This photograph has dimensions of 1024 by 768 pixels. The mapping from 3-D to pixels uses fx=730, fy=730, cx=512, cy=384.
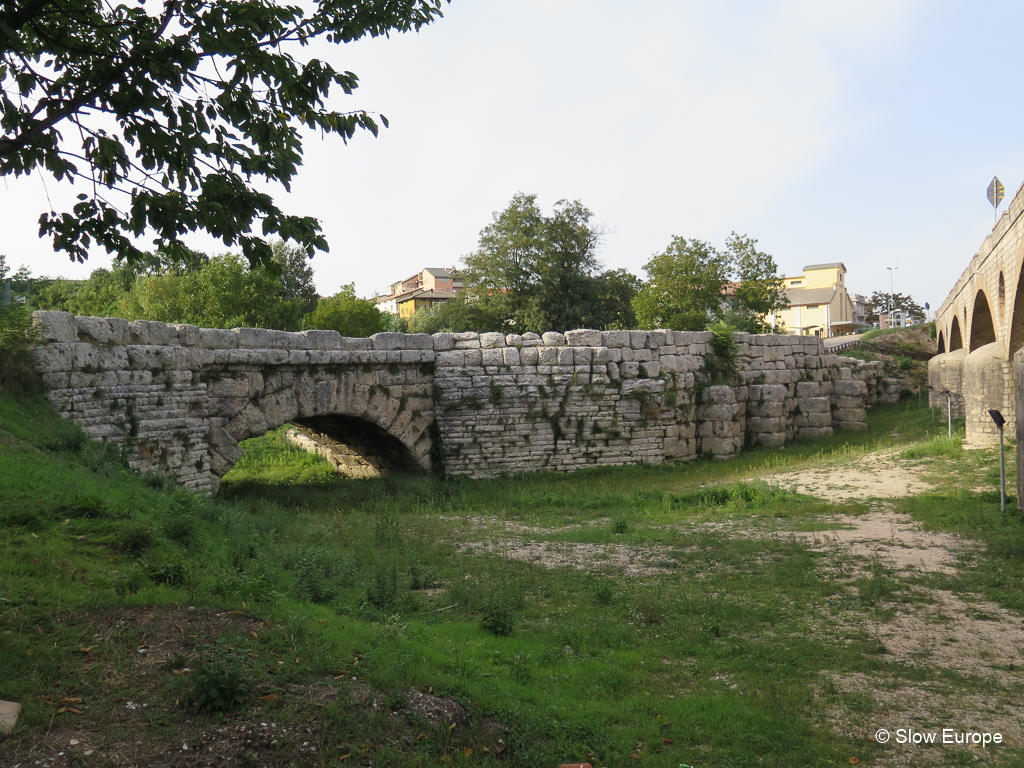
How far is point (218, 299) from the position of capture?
32.6 meters

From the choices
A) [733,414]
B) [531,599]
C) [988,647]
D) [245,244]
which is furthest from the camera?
[733,414]

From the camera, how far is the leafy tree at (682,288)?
3428 cm

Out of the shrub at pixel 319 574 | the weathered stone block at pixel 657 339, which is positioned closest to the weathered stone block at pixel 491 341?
the weathered stone block at pixel 657 339

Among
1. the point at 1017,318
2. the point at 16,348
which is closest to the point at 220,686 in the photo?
the point at 16,348

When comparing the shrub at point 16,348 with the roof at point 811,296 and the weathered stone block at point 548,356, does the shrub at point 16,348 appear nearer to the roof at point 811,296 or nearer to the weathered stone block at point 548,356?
the weathered stone block at point 548,356

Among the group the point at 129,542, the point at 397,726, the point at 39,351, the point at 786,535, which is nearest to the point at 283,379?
the point at 39,351

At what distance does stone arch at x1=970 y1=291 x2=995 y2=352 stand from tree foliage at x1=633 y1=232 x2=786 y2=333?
1242cm

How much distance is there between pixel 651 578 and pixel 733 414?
393 inches

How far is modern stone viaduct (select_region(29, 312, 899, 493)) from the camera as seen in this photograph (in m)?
9.94

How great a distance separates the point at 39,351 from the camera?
28.8 ft

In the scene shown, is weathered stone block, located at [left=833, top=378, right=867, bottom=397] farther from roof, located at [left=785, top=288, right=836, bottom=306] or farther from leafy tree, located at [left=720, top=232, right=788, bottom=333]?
roof, located at [left=785, top=288, right=836, bottom=306]

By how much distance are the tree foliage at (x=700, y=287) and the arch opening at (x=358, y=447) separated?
70.3 feet

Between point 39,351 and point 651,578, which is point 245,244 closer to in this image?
point 651,578

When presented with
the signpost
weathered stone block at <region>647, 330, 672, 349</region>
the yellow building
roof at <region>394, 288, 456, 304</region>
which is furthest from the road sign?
roof at <region>394, 288, 456, 304</region>
